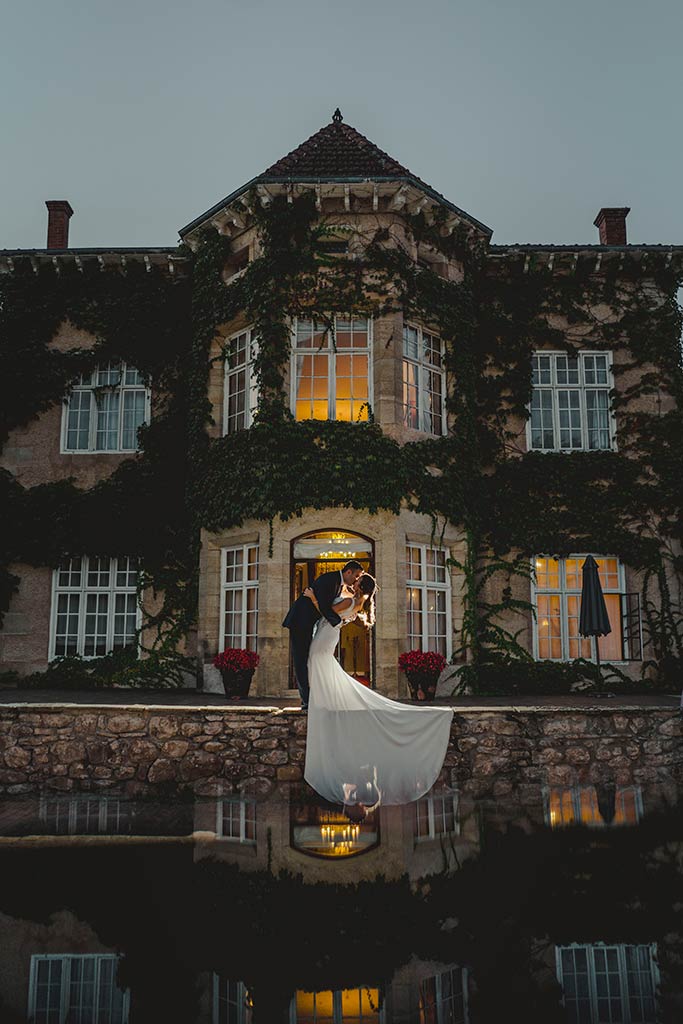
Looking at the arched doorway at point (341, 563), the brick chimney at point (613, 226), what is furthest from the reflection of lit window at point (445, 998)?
the brick chimney at point (613, 226)

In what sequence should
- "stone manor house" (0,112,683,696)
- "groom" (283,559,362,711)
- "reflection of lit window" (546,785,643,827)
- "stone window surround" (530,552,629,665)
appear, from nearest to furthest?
"reflection of lit window" (546,785,643,827) → "groom" (283,559,362,711) → "stone manor house" (0,112,683,696) → "stone window surround" (530,552,629,665)

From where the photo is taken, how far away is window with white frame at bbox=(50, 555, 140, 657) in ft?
47.2

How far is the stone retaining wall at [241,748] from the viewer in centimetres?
938

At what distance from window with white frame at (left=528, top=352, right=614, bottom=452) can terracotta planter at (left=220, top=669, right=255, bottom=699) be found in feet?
24.1

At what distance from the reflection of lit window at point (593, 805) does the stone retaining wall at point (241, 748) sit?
0.46 m

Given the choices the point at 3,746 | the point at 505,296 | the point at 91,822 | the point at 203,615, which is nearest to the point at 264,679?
the point at 203,615

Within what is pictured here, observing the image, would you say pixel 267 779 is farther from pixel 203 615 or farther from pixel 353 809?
pixel 203 615

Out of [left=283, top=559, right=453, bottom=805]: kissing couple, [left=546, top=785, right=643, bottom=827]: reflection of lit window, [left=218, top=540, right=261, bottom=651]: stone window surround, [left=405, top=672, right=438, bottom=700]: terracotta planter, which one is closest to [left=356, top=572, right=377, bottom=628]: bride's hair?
[left=283, top=559, right=453, bottom=805]: kissing couple

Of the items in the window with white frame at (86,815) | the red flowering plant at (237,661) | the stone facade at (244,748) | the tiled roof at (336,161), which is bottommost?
the window with white frame at (86,815)

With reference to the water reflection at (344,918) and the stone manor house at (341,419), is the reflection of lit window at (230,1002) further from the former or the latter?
the stone manor house at (341,419)

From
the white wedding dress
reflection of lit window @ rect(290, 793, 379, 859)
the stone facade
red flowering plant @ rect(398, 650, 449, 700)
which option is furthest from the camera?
red flowering plant @ rect(398, 650, 449, 700)

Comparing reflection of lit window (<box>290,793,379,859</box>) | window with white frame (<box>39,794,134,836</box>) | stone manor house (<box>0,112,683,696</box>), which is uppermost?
stone manor house (<box>0,112,683,696</box>)

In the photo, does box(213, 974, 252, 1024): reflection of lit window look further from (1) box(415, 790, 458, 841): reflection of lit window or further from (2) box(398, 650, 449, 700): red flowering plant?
(2) box(398, 650, 449, 700): red flowering plant

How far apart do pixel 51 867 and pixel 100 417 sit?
10877mm
